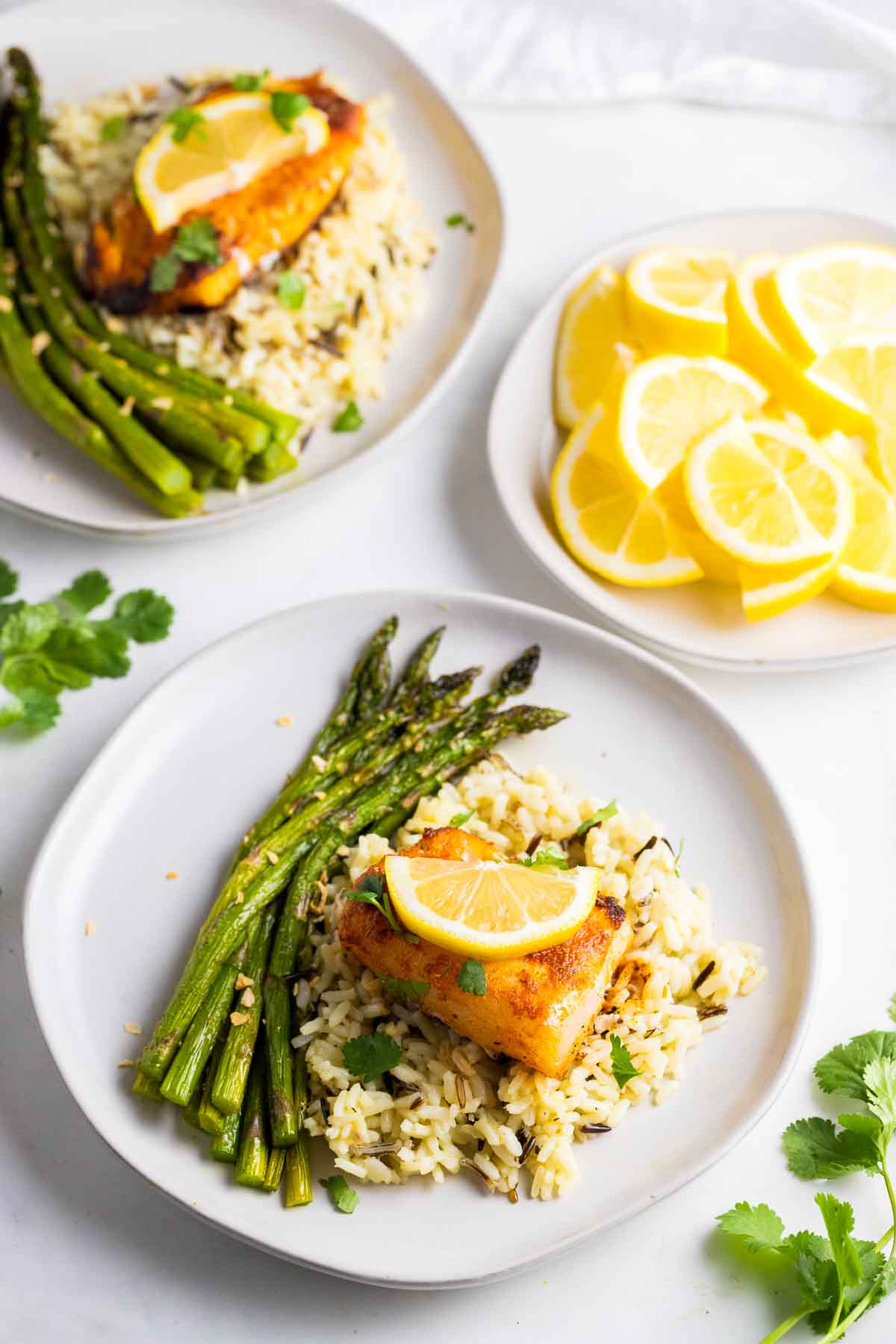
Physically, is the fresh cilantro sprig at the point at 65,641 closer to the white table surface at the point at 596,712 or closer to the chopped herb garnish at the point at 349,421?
the white table surface at the point at 596,712

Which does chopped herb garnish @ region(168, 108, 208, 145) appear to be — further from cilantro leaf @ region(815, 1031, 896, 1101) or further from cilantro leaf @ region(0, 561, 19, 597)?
cilantro leaf @ region(815, 1031, 896, 1101)

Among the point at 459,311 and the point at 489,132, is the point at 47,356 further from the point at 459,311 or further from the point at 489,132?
the point at 489,132

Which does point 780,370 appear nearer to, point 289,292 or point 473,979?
point 289,292

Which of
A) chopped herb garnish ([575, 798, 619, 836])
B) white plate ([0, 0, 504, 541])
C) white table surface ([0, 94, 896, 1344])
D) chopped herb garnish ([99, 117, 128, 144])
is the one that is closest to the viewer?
white table surface ([0, 94, 896, 1344])

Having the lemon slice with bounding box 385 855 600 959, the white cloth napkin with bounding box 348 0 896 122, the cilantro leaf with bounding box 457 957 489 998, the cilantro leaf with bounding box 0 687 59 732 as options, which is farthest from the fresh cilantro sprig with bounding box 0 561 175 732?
the white cloth napkin with bounding box 348 0 896 122

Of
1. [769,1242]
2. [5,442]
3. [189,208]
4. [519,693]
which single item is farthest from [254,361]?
[769,1242]

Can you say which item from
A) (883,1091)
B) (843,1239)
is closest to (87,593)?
(883,1091)
